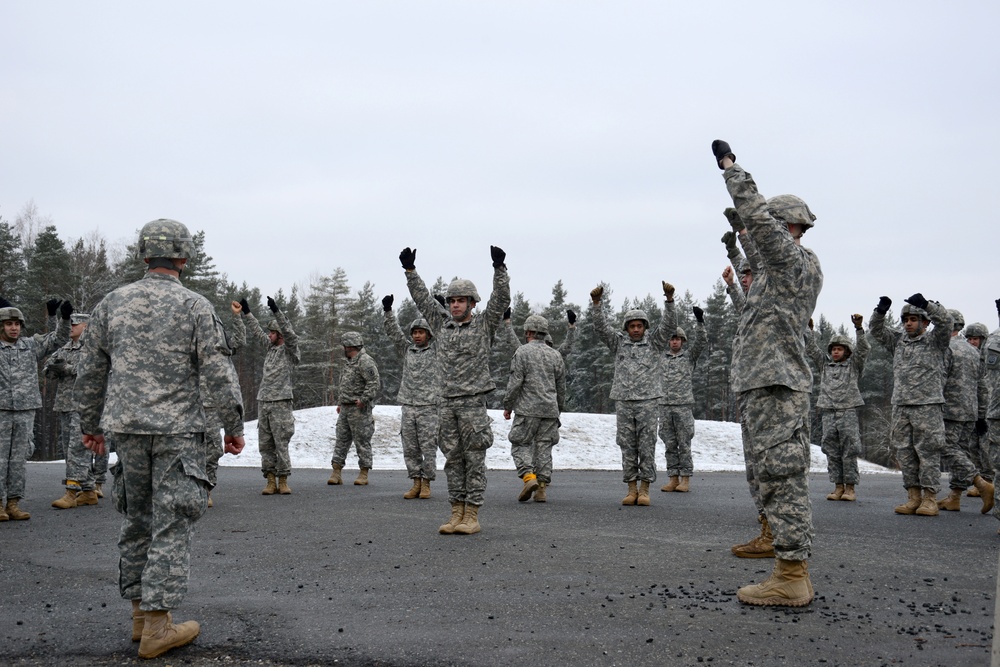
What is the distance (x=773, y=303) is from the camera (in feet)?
19.0

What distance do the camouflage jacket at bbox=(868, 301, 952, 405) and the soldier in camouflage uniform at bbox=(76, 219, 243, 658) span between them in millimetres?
8643

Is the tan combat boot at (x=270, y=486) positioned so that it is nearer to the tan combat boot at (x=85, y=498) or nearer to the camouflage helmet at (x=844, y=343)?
the tan combat boot at (x=85, y=498)

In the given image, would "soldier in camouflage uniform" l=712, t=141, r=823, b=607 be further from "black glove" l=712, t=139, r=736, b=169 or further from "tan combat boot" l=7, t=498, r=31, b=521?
"tan combat boot" l=7, t=498, r=31, b=521

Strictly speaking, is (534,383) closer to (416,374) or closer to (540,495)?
(540,495)

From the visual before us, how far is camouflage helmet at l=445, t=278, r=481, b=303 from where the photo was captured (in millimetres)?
8492

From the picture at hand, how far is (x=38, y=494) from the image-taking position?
41.3ft

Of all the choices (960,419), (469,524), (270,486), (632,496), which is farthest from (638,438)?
(270,486)

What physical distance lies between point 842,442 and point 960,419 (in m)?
1.64

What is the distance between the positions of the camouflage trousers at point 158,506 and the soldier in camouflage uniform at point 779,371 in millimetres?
3619

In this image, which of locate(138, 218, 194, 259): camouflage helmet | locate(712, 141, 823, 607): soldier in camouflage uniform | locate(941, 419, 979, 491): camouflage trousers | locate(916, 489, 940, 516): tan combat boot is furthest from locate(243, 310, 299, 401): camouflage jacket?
locate(941, 419, 979, 491): camouflage trousers

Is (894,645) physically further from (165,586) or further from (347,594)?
(165,586)

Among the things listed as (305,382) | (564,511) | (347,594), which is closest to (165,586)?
(347,594)

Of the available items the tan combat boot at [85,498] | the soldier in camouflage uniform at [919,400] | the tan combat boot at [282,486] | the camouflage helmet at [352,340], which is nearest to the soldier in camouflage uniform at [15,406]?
the tan combat boot at [85,498]

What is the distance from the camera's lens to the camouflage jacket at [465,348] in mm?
8414
